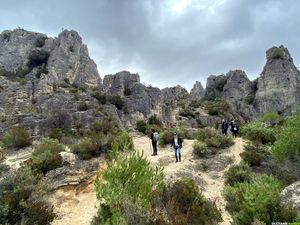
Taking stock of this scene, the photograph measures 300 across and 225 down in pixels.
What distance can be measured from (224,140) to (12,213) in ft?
49.4

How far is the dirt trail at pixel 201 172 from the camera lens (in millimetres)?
17781

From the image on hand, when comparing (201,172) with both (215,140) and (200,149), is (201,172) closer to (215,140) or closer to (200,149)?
(200,149)

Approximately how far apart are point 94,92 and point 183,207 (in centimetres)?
2954

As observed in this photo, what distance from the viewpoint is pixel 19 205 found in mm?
13773

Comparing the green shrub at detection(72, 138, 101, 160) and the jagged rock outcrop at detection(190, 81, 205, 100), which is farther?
the jagged rock outcrop at detection(190, 81, 205, 100)

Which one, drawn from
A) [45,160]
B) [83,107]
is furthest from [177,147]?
[83,107]

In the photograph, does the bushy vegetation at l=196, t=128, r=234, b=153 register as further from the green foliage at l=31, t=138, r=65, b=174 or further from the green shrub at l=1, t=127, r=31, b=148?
the green shrub at l=1, t=127, r=31, b=148

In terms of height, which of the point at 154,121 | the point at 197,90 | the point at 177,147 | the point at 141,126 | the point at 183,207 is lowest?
the point at 183,207

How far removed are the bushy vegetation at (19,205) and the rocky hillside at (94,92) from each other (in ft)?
48.1

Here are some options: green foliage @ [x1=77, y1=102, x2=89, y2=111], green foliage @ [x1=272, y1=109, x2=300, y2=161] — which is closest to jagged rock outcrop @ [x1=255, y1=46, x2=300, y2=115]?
green foliage @ [x1=77, y1=102, x2=89, y2=111]

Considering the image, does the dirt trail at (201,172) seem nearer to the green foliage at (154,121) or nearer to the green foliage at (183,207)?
the green foliage at (183,207)

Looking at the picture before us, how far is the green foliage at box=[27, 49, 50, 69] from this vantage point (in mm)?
54688

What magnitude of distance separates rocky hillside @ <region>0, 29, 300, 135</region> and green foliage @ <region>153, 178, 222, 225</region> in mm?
18419

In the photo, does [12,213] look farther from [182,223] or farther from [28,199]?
[182,223]
